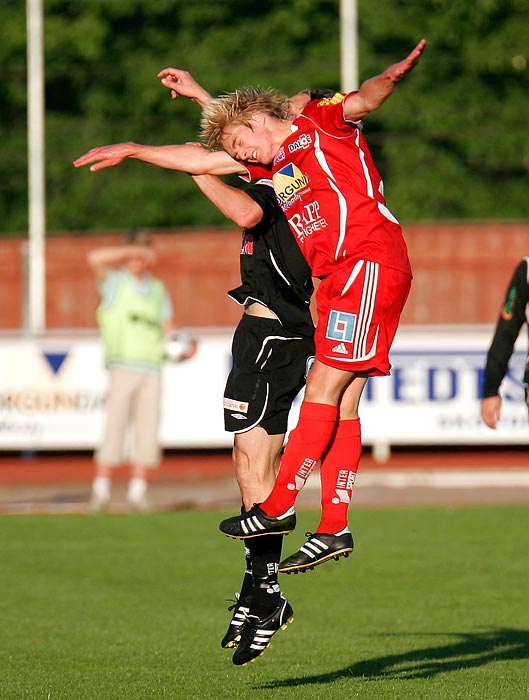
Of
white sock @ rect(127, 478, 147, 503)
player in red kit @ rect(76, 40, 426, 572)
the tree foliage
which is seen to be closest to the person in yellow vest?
white sock @ rect(127, 478, 147, 503)

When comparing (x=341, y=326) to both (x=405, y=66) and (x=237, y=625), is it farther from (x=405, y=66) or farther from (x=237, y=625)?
(x=237, y=625)

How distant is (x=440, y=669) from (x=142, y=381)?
816 centimetres

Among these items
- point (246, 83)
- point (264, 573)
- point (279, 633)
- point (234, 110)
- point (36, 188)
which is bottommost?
point (279, 633)

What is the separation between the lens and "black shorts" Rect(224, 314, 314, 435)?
7234 mm

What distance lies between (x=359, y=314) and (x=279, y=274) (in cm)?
92

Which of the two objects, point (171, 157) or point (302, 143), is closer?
point (302, 143)

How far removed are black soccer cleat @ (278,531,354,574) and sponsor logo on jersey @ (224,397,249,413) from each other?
3.09 feet

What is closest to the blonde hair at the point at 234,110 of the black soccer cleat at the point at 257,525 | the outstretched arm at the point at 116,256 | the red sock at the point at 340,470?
the red sock at the point at 340,470

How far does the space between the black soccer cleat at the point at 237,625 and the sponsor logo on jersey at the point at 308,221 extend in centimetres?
182

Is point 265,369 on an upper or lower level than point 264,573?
upper

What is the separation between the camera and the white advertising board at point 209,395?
18.3m

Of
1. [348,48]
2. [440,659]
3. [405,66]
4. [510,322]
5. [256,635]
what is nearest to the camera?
[405,66]

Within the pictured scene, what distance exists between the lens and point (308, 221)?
21.6 feet

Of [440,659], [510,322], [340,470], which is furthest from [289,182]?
[440,659]
